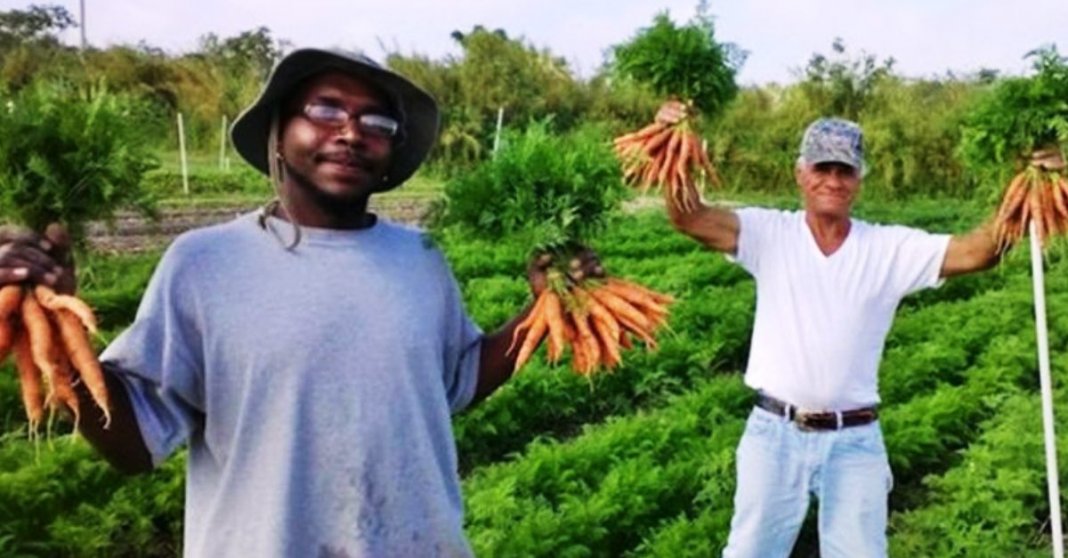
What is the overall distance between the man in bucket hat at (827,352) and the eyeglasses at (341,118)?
177cm

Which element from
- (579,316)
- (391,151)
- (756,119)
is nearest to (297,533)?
(391,151)

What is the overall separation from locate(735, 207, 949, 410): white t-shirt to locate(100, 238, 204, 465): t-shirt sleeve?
82.9 inches

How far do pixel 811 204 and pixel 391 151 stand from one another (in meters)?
1.85

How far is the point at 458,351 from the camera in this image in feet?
8.29

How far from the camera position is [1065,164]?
4.17 m

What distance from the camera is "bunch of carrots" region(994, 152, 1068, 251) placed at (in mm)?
4062

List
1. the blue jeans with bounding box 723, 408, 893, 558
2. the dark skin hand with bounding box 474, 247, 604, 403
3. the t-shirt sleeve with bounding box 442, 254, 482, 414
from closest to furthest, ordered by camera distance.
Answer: the t-shirt sleeve with bounding box 442, 254, 482, 414 → the dark skin hand with bounding box 474, 247, 604, 403 → the blue jeans with bounding box 723, 408, 893, 558

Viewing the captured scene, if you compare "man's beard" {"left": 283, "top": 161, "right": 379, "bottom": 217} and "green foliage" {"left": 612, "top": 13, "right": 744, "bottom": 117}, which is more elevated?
"green foliage" {"left": 612, "top": 13, "right": 744, "bottom": 117}

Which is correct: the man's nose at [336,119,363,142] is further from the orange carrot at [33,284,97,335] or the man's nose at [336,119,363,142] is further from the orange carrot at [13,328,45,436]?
the orange carrot at [13,328,45,436]

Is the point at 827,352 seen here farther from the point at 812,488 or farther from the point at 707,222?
the point at 707,222

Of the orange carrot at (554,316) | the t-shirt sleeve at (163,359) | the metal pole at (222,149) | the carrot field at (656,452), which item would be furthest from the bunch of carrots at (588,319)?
the metal pole at (222,149)

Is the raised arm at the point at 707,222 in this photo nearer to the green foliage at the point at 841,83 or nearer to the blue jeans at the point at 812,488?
the blue jeans at the point at 812,488

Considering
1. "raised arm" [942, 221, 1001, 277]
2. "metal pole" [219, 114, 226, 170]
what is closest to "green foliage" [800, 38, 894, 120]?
"metal pole" [219, 114, 226, 170]

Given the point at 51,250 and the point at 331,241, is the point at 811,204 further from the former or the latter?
the point at 51,250
